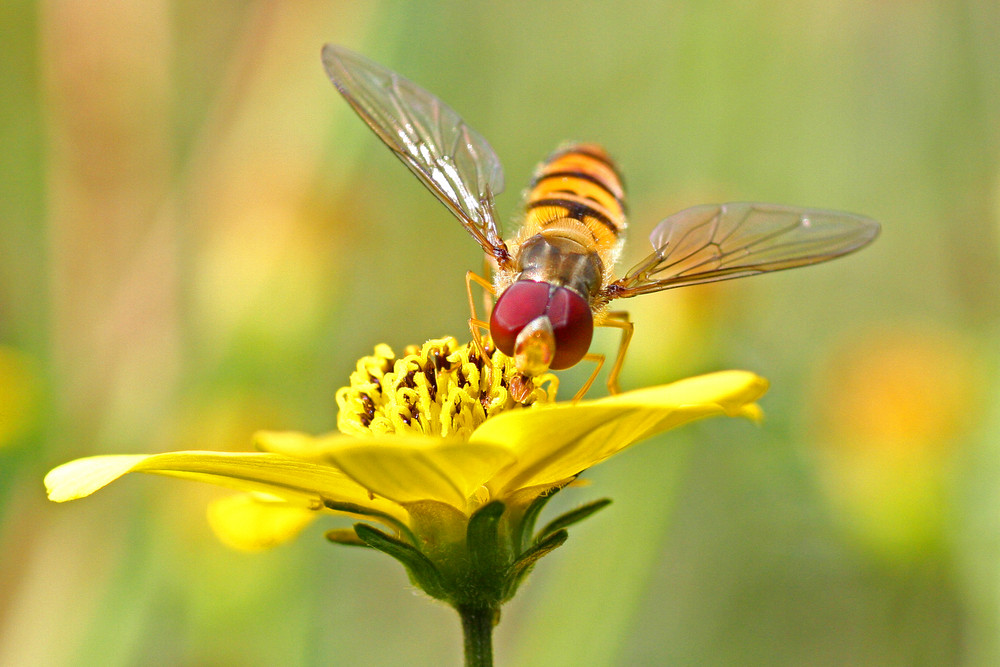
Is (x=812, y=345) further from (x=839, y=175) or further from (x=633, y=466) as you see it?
(x=633, y=466)

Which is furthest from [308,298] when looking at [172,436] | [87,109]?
[87,109]

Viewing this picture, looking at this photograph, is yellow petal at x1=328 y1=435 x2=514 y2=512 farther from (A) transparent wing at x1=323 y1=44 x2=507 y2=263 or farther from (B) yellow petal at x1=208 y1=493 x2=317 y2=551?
(A) transparent wing at x1=323 y1=44 x2=507 y2=263

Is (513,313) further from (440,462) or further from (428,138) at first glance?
(428,138)

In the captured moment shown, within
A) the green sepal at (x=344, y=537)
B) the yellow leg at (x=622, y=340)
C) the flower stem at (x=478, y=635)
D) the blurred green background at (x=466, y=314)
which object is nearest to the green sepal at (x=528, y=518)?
the flower stem at (x=478, y=635)

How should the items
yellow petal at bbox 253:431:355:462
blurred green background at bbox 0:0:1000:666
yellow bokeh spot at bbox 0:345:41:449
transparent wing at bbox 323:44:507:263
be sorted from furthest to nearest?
yellow bokeh spot at bbox 0:345:41:449 → blurred green background at bbox 0:0:1000:666 → transparent wing at bbox 323:44:507:263 → yellow petal at bbox 253:431:355:462

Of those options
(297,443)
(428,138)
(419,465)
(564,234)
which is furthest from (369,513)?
(428,138)

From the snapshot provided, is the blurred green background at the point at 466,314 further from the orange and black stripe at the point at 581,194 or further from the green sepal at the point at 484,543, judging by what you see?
the green sepal at the point at 484,543

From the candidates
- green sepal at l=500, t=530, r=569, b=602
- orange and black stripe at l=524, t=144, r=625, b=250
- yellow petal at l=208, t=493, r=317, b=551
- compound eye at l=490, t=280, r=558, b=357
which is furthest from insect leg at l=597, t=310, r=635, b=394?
yellow petal at l=208, t=493, r=317, b=551
